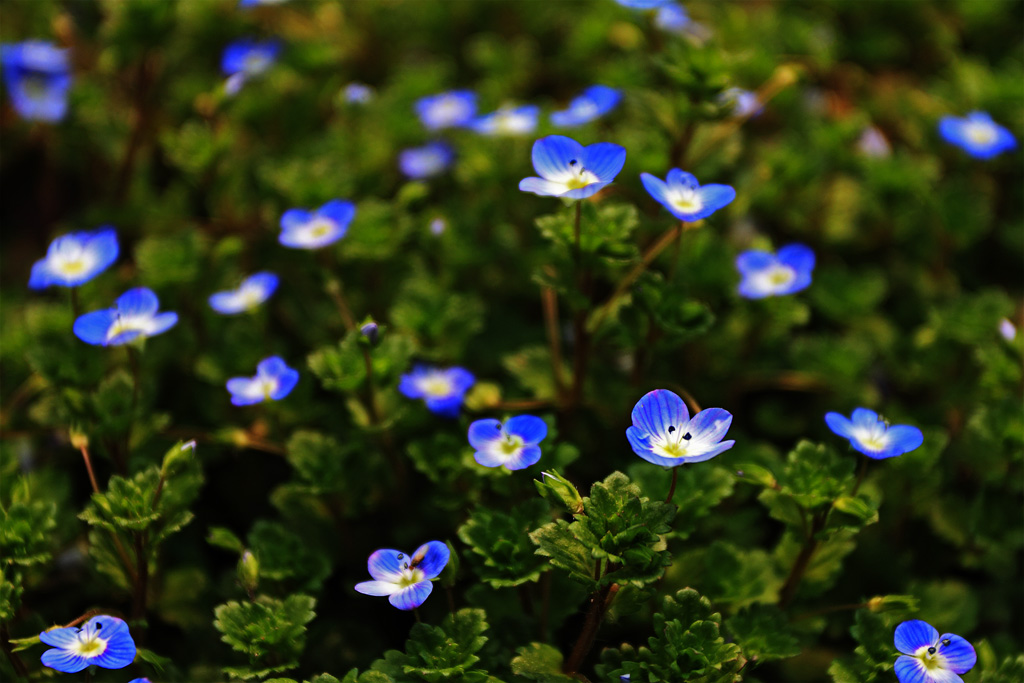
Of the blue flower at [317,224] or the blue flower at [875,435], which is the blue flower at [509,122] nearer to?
the blue flower at [317,224]

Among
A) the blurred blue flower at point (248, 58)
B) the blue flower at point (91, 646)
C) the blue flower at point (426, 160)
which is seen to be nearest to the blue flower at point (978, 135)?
the blue flower at point (426, 160)

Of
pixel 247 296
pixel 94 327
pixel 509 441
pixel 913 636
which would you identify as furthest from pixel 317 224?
pixel 913 636

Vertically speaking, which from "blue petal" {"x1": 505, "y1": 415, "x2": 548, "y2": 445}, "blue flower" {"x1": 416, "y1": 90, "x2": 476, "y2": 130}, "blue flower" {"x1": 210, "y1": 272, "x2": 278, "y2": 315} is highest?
"blue flower" {"x1": 416, "y1": 90, "x2": 476, "y2": 130}

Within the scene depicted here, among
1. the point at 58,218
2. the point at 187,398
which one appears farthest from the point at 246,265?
the point at 58,218

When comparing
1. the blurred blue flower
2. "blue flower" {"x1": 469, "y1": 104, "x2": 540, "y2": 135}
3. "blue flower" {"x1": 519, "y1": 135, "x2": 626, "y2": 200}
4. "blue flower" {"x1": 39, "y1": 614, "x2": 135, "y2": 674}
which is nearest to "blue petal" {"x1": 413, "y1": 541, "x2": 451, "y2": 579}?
"blue flower" {"x1": 39, "y1": 614, "x2": 135, "y2": 674}

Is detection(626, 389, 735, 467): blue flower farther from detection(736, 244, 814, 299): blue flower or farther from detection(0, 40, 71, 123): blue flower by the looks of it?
detection(0, 40, 71, 123): blue flower

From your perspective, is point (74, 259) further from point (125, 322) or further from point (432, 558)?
point (432, 558)

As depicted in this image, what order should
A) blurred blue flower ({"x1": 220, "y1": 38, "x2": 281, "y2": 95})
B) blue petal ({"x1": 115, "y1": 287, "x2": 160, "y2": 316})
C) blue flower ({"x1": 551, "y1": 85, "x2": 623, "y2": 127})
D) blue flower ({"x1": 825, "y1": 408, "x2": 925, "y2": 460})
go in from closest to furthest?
blue flower ({"x1": 825, "y1": 408, "x2": 925, "y2": 460})
blue petal ({"x1": 115, "y1": 287, "x2": 160, "y2": 316})
blue flower ({"x1": 551, "y1": 85, "x2": 623, "y2": 127})
blurred blue flower ({"x1": 220, "y1": 38, "x2": 281, "y2": 95})
